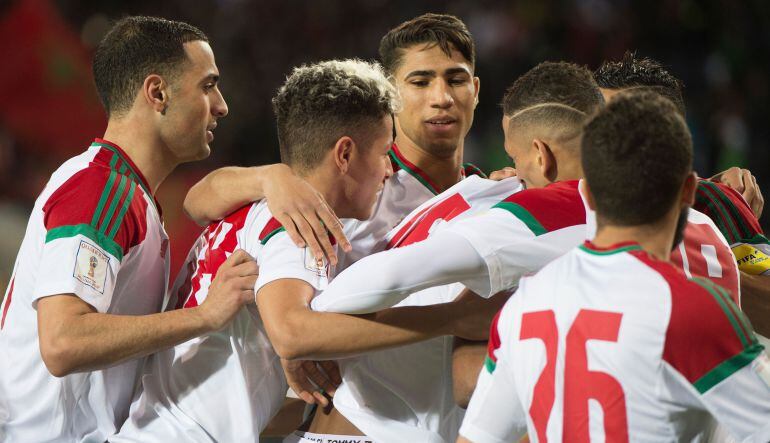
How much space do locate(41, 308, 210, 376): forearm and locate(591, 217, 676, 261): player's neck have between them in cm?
123

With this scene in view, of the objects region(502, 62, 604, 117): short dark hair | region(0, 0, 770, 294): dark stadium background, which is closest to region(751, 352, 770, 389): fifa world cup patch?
region(502, 62, 604, 117): short dark hair

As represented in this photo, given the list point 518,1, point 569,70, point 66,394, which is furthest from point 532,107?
point 518,1

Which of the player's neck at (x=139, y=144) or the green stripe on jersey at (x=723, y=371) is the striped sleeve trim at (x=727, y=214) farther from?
the player's neck at (x=139, y=144)

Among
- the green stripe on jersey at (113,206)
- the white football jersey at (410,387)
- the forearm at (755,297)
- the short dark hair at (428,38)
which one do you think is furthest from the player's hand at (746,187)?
the green stripe on jersey at (113,206)

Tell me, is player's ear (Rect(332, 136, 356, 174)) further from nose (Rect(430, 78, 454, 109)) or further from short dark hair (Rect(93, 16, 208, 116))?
nose (Rect(430, 78, 454, 109))

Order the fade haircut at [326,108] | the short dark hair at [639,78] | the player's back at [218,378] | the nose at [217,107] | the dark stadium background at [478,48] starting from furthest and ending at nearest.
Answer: the dark stadium background at [478,48] → the short dark hair at [639,78] → the nose at [217,107] → the fade haircut at [326,108] → the player's back at [218,378]

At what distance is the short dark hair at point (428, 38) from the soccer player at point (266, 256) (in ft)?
3.49

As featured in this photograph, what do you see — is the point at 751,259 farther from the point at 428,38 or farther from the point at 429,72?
the point at 428,38

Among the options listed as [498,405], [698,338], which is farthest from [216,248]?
[698,338]

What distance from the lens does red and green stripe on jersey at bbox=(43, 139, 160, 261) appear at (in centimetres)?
249

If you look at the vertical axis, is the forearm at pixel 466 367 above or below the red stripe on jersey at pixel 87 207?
below

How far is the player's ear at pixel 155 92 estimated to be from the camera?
9.57 feet

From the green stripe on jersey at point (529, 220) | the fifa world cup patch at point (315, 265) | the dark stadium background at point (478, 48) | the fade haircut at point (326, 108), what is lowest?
the green stripe on jersey at point (529, 220)

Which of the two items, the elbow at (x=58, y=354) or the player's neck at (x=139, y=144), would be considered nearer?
the elbow at (x=58, y=354)
